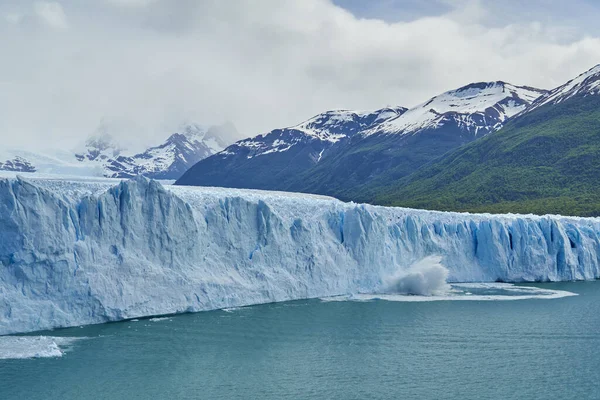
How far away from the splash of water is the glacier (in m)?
0.54

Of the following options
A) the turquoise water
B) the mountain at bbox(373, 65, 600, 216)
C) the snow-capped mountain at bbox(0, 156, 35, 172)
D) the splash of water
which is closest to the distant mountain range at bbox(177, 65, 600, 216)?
the mountain at bbox(373, 65, 600, 216)

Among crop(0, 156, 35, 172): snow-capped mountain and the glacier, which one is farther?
crop(0, 156, 35, 172): snow-capped mountain

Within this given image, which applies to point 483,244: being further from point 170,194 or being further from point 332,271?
point 170,194

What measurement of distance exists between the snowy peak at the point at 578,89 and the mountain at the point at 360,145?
17.8 m

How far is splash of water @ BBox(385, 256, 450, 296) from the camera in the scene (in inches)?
1171

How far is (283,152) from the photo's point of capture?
150m

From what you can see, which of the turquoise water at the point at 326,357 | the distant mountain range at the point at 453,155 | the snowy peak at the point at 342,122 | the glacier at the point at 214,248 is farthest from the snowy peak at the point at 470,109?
the turquoise water at the point at 326,357

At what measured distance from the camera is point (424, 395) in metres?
16.2

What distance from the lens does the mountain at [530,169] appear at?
62594 mm

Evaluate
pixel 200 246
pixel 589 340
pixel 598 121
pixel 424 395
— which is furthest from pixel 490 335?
pixel 598 121

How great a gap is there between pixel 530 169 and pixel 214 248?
53218mm

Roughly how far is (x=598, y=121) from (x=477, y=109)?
50281 mm

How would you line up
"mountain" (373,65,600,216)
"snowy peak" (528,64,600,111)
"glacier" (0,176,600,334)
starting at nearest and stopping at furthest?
"glacier" (0,176,600,334) → "mountain" (373,65,600,216) → "snowy peak" (528,64,600,111)

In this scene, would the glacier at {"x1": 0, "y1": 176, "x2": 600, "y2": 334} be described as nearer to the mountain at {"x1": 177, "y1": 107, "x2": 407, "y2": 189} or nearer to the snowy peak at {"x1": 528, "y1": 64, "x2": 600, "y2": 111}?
the snowy peak at {"x1": 528, "y1": 64, "x2": 600, "y2": 111}
